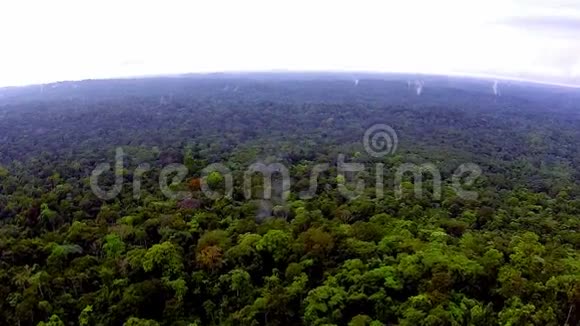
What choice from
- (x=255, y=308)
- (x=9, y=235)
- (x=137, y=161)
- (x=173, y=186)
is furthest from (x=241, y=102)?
(x=255, y=308)

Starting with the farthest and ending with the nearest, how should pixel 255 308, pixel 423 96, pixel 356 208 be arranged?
pixel 423 96 → pixel 356 208 → pixel 255 308

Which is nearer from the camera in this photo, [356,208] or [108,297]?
[108,297]

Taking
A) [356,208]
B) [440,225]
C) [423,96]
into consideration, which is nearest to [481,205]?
[440,225]

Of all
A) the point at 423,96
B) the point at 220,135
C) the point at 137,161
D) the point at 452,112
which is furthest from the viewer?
the point at 423,96

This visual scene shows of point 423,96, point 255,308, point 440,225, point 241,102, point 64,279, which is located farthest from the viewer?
point 423,96

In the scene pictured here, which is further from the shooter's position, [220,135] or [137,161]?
[220,135]

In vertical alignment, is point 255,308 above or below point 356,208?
below

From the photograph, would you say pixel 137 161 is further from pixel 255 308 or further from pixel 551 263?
pixel 551 263

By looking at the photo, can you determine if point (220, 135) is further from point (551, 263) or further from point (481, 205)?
point (551, 263)

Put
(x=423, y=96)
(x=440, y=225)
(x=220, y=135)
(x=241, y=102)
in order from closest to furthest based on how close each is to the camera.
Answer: (x=440, y=225)
(x=220, y=135)
(x=241, y=102)
(x=423, y=96)
